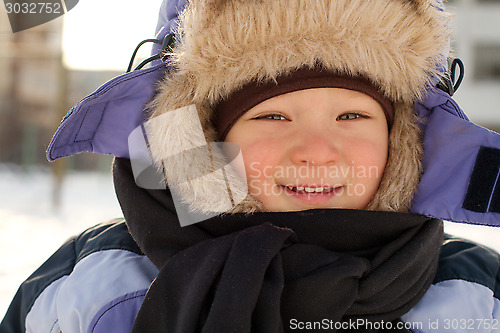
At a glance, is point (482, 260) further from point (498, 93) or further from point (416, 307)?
point (498, 93)

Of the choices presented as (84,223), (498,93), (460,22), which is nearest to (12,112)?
(84,223)

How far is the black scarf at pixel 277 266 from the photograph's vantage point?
79 centimetres

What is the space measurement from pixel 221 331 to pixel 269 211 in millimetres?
304

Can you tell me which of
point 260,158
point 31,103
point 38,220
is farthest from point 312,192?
point 31,103

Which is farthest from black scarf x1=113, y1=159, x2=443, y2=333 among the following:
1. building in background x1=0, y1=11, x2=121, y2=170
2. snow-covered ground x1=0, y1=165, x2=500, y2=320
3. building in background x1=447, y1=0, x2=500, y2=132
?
building in background x1=447, y1=0, x2=500, y2=132

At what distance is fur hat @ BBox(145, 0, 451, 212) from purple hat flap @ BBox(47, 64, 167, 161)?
60 millimetres

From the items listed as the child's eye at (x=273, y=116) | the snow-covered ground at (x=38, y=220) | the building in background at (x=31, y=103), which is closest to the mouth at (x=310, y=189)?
the child's eye at (x=273, y=116)

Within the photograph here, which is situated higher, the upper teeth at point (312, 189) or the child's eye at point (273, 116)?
the child's eye at point (273, 116)

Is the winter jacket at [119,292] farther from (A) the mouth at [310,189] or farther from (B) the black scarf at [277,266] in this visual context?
(A) the mouth at [310,189]

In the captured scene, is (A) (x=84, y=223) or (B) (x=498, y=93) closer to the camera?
(A) (x=84, y=223)

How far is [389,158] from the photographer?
3.44 ft

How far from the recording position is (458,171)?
1.03m

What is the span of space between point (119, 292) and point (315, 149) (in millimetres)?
514

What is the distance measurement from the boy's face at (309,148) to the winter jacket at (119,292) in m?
0.27
